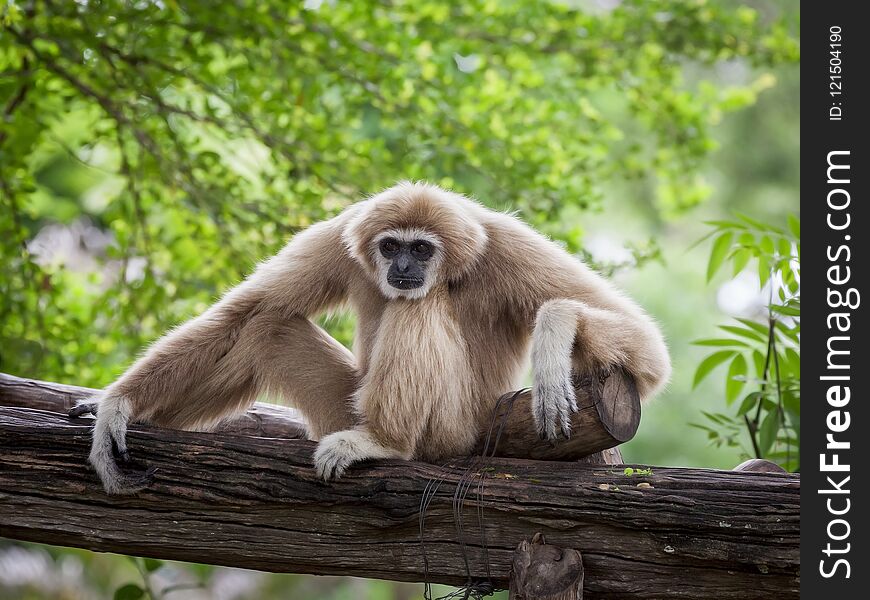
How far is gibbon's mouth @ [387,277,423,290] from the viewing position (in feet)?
11.9

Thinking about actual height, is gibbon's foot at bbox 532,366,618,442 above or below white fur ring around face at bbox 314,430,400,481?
above

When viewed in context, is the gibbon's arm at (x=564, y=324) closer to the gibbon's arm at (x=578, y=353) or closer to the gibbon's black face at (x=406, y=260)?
the gibbon's arm at (x=578, y=353)

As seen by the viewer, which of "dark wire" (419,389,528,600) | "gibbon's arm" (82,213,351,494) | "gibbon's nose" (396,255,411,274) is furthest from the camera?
"gibbon's arm" (82,213,351,494)

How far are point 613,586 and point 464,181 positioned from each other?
4.05m

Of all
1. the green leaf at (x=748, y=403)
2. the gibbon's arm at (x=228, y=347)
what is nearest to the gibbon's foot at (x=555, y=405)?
the gibbon's arm at (x=228, y=347)

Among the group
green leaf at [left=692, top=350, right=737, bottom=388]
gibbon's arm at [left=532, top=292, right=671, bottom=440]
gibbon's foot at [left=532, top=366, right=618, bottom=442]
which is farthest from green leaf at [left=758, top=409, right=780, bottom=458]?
gibbon's foot at [left=532, top=366, right=618, bottom=442]

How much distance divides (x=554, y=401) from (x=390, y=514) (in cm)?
75

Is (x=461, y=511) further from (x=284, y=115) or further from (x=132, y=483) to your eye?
(x=284, y=115)

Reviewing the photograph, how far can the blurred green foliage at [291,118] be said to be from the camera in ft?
17.3

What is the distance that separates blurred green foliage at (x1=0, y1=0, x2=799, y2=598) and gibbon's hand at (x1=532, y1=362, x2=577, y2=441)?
1.87 metres

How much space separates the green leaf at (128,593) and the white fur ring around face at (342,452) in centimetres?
161

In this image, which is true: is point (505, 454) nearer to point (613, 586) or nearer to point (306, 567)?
point (613, 586)

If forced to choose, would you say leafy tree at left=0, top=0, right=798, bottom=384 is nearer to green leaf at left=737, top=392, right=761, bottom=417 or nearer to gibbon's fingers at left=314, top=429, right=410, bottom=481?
green leaf at left=737, top=392, right=761, bottom=417

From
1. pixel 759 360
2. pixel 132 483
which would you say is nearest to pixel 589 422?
pixel 759 360
